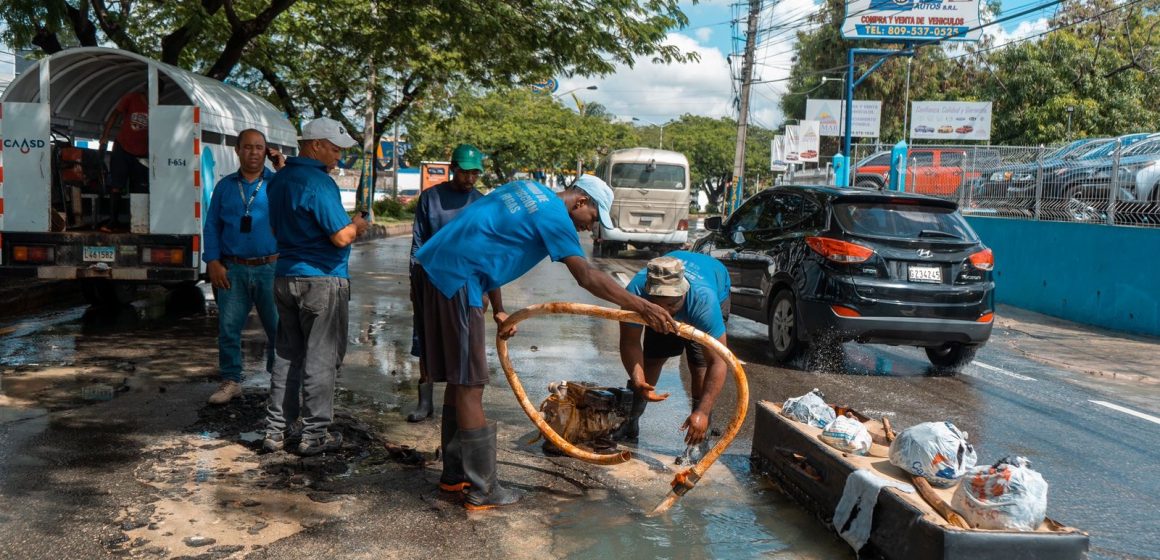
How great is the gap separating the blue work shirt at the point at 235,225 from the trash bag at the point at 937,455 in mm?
4022

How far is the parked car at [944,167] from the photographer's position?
54.4ft

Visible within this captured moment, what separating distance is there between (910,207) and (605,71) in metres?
5.63

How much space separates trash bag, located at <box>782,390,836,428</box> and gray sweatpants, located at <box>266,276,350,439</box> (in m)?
2.51

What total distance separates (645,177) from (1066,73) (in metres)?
19.9

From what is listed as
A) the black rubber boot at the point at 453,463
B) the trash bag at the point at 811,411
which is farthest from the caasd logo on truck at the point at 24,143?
the trash bag at the point at 811,411

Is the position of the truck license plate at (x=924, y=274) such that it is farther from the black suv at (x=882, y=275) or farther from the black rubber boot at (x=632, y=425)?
the black rubber boot at (x=632, y=425)

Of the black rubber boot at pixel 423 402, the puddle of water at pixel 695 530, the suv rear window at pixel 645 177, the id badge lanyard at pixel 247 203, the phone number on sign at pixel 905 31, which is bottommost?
the puddle of water at pixel 695 530

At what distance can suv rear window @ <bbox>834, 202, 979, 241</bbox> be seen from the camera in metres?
8.20

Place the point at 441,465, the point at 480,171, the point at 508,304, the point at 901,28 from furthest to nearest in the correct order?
the point at 901,28 < the point at 508,304 < the point at 480,171 < the point at 441,465

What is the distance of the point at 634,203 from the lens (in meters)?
22.4

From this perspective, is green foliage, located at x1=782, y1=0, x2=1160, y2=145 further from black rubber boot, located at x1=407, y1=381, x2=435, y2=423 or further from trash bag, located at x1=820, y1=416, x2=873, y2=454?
trash bag, located at x1=820, y1=416, x2=873, y2=454

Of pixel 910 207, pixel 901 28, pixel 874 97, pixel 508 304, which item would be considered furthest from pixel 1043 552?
→ pixel 874 97

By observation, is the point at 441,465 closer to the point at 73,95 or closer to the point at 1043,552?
the point at 1043,552

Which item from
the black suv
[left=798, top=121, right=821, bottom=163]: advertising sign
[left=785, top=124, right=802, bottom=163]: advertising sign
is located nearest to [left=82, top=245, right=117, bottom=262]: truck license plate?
the black suv
